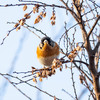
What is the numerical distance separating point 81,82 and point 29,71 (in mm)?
646

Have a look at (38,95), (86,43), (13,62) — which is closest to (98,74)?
(86,43)

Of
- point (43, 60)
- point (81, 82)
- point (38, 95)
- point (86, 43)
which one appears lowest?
point (38, 95)

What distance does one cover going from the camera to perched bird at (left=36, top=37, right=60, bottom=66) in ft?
14.0

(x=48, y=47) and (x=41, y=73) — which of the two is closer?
(x=41, y=73)

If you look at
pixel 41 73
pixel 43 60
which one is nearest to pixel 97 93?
pixel 41 73

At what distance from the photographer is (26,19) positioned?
272 centimetres

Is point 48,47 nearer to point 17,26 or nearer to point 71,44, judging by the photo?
point 71,44

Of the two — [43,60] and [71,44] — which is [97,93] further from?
[43,60]

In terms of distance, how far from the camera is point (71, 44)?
313 cm

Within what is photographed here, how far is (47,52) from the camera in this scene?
4293 mm

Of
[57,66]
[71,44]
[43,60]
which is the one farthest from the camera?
[43,60]

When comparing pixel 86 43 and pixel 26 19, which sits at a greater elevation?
pixel 26 19

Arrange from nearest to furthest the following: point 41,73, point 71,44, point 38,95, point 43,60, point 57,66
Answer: point 38,95
point 57,66
point 41,73
point 71,44
point 43,60

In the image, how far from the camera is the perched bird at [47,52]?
426 centimetres
